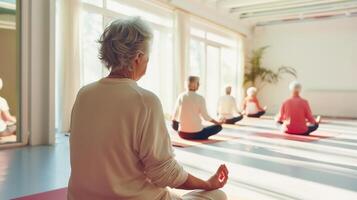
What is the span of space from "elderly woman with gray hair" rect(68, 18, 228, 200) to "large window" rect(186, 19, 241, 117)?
26.6ft

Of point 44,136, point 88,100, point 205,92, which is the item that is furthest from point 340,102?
point 88,100

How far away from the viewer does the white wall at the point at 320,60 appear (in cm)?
1012

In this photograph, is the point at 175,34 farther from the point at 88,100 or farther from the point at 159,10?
the point at 88,100

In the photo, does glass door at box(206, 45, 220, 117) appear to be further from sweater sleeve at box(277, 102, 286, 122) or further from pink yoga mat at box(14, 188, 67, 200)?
pink yoga mat at box(14, 188, 67, 200)

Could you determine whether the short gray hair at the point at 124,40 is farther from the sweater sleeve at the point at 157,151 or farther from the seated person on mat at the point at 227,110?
the seated person on mat at the point at 227,110

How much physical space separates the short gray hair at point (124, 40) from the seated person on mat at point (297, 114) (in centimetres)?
511

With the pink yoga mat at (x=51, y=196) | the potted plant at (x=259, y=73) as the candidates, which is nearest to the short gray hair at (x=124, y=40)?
the pink yoga mat at (x=51, y=196)

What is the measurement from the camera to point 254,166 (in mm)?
3494

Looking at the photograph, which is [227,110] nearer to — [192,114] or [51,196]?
[192,114]

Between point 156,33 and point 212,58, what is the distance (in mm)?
4666

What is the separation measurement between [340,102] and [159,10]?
604 cm

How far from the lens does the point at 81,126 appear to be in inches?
44.6

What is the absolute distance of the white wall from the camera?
33.2 ft

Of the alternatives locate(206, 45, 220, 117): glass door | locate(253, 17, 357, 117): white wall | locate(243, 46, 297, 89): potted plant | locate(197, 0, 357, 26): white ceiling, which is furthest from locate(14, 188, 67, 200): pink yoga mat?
locate(243, 46, 297, 89): potted plant
